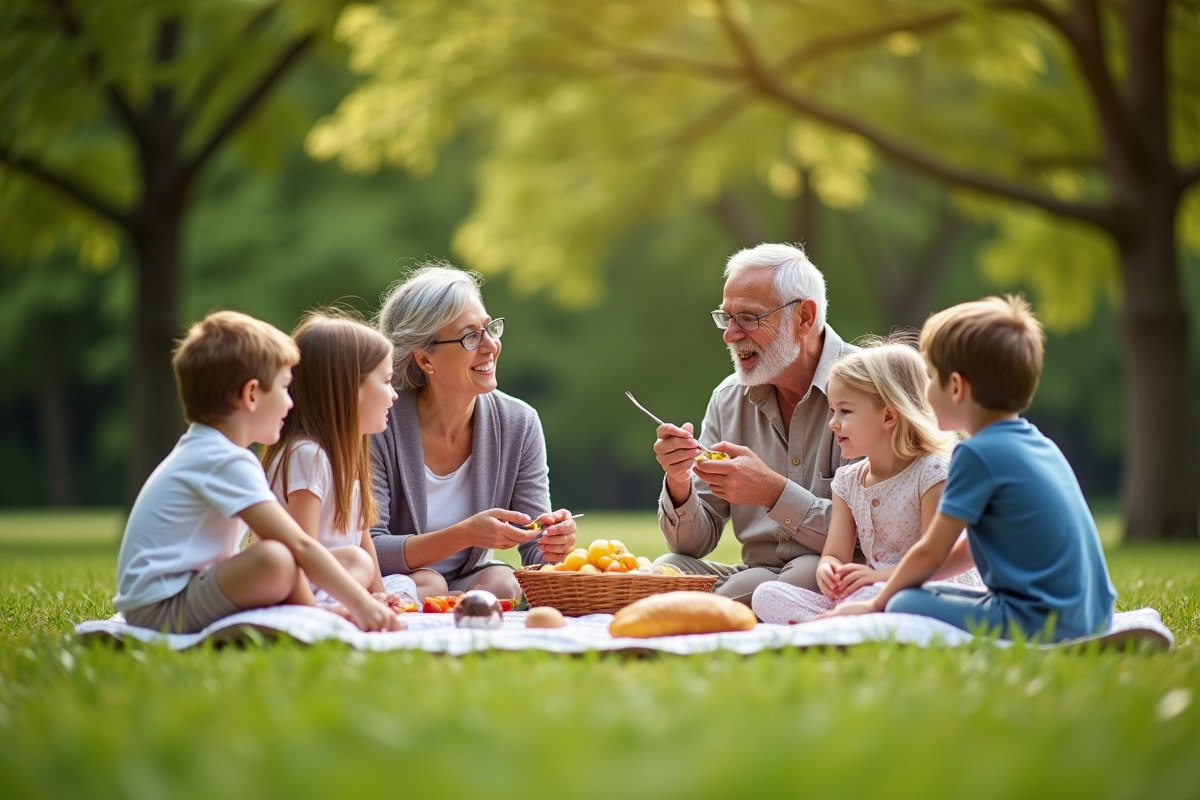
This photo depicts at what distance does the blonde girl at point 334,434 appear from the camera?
4715mm

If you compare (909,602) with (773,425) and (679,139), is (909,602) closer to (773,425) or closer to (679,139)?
(773,425)

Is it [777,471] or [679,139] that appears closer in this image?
[777,471]

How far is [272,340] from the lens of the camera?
4336mm

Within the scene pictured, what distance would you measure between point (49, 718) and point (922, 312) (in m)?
20.9

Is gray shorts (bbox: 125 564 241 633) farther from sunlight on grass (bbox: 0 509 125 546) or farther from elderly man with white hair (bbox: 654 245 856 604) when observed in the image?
sunlight on grass (bbox: 0 509 125 546)

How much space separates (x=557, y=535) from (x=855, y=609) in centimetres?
144

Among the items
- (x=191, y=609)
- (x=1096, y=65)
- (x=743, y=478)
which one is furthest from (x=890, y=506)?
(x=1096, y=65)

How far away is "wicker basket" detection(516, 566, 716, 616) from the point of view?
489 centimetres

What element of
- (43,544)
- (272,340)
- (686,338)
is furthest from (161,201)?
(686,338)

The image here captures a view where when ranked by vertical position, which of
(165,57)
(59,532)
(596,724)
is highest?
(165,57)

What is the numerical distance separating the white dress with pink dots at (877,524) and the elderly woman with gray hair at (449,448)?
98 cm

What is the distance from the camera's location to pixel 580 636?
4.03 metres

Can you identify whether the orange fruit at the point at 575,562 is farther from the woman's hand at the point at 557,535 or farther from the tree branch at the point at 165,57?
the tree branch at the point at 165,57

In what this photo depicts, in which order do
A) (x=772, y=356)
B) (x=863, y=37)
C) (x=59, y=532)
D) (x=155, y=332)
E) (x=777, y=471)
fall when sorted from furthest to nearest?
(x=59, y=532) < (x=155, y=332) < (x=863, y=37) < (x=777, y=471) < (x=772, y=356)
